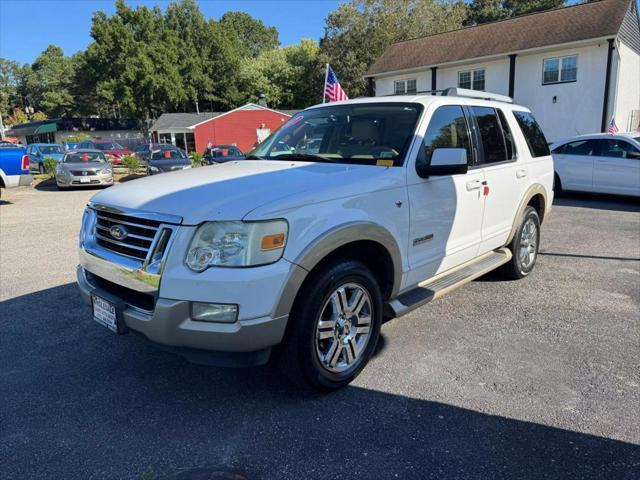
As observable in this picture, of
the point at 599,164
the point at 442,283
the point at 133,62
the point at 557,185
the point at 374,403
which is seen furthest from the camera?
the point at 133,62

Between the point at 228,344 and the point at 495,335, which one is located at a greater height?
the point at 228,344

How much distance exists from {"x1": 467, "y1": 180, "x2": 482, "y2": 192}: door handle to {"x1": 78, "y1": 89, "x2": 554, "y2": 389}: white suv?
0.06ft

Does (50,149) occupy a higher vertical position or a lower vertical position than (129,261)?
higher

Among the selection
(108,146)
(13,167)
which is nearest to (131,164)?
(108,146)

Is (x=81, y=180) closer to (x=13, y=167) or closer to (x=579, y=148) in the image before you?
(x=13, y=167)

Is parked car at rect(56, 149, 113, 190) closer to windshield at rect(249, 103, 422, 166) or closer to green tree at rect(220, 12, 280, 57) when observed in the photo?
windshield at rect(249, 103, 422, 166)

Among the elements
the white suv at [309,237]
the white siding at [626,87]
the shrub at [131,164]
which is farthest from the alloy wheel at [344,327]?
the white siding at [626,87]

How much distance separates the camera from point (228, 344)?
8.98 feet

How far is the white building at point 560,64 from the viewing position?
2202 cm

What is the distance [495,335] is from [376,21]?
150 ft

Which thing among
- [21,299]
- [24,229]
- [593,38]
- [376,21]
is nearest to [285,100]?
[376,21]

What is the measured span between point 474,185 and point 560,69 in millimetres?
22752

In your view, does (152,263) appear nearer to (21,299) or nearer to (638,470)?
(638,470)

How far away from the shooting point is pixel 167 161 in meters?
19.4
